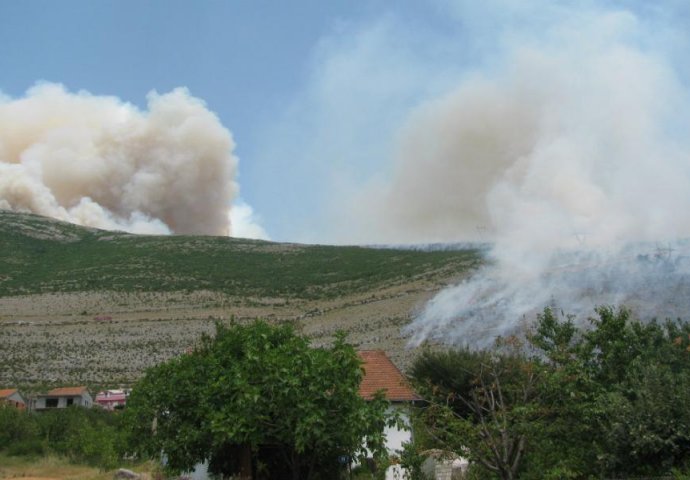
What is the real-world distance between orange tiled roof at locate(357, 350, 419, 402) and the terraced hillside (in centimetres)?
1181

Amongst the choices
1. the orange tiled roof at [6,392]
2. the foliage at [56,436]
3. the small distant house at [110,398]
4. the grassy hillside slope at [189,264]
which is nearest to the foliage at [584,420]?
the foliage at [56,436]

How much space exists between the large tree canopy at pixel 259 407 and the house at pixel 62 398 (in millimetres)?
25817

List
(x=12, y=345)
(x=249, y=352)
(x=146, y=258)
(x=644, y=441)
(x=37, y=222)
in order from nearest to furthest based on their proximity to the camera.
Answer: (x=644, y=441)
(x=249, y=352)
(x=12, y=345)
(x=146, y=258)
(x=37, y=222)

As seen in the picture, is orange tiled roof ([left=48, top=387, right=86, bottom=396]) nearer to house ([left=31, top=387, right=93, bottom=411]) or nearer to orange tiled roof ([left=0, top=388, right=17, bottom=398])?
house ([left=31, top=387, right=93, bottom=411])

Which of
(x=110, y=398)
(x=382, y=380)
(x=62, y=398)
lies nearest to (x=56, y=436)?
(x=62, y=398)

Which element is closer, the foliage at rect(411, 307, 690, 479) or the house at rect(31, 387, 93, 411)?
the foliage at rect(411, 307, 690, 479)

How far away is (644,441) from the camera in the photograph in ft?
36.8

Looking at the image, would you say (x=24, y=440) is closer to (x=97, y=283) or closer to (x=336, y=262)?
(x=97, y=283)

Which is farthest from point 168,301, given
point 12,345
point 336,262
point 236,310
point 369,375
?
point 369,375

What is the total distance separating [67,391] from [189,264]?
144 ft

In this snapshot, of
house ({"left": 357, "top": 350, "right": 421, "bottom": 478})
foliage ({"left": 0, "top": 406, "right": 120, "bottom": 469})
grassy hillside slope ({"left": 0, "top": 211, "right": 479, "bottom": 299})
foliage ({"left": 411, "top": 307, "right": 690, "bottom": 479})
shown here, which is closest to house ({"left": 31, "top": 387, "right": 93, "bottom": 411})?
foliage ({"left": 0, "top": 406, "right": 120, "bottom": 469})

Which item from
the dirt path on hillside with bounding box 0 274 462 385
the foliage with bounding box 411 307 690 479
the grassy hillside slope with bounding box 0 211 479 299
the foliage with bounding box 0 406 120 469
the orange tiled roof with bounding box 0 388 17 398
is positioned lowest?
the foliage with bounding box 0 406 120 469

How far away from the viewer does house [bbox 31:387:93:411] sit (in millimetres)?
40375

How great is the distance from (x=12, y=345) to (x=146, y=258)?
35.0m
